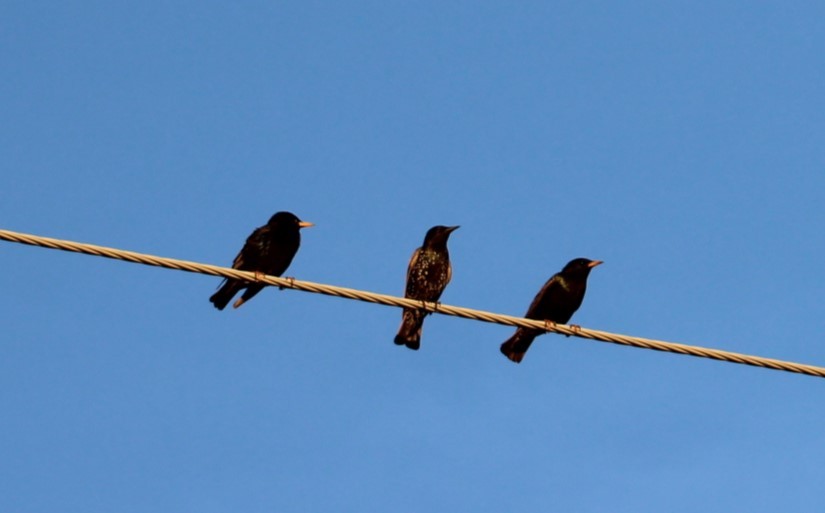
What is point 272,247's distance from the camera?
11328 mm

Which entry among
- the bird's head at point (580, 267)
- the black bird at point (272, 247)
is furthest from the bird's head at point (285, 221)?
the bird's head at point (580, 267)

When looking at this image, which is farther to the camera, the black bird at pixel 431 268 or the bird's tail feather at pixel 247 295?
the black bird at pixel 431 268

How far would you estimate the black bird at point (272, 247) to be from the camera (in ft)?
37.2

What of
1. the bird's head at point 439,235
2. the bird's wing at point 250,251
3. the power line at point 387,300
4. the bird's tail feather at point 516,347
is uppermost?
the bird's head at point 439,235

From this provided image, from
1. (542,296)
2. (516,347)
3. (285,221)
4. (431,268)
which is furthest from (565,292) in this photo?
(285,221)

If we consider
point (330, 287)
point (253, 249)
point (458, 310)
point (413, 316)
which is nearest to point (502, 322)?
point (458, 310)

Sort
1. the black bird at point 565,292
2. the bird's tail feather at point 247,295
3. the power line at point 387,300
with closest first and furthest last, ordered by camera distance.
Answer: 1. the power line at point 387,300
2. the bird's tail feather at point 247,295
3. the black bird at point 565,292

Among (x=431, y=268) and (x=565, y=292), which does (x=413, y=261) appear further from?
(x=565, y=292)

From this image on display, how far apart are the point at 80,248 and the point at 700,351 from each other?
294 cm

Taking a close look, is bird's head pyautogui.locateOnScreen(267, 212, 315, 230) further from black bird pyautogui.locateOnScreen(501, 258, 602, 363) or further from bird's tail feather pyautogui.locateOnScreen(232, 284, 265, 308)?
black bird pyautogui.locateOnScreen(501, 258, 602, 363)

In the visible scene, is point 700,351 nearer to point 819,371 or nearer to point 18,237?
point 819,371

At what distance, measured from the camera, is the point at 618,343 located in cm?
712

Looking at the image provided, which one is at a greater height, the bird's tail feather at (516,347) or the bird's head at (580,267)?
the bird's head at (580,267)

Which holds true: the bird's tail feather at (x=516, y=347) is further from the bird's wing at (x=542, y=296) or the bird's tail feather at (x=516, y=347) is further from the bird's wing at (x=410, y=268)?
the bird's wing at (x=410, y=268)
